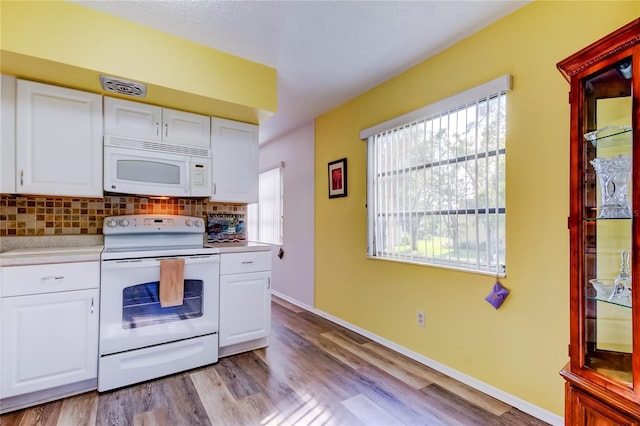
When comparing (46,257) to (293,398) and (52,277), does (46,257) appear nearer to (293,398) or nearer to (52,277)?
(52,277)

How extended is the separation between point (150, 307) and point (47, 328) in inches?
22.0

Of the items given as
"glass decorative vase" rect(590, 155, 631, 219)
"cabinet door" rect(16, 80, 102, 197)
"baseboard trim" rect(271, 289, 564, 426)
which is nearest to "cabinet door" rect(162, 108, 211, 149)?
"cabinet door" rect(16, 80, 102, 197)

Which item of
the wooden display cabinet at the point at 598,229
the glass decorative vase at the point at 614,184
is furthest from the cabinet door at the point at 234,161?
the glass decorative vase at the point at 614,184

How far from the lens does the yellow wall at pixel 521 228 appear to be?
1718 millimetres

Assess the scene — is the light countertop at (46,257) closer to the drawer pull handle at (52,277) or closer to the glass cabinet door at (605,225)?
the drawer pull handle at (52,277)

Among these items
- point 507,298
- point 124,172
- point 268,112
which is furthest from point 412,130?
point 124,172

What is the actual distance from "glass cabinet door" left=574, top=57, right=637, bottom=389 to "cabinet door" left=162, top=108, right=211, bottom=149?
2.52 metres

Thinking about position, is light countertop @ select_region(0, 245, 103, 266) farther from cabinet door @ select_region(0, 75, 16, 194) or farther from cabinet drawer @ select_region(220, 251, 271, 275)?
cabinet drawer @ select_region(220, 251, 271, 275)

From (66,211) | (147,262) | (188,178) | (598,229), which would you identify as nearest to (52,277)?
(147,262)

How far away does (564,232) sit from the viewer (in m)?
1.71

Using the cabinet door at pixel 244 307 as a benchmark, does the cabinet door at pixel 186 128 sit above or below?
above

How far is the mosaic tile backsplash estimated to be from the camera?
2.26 meters

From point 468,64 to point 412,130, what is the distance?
1.97 ft

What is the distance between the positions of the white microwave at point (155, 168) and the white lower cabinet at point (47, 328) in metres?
0.65
